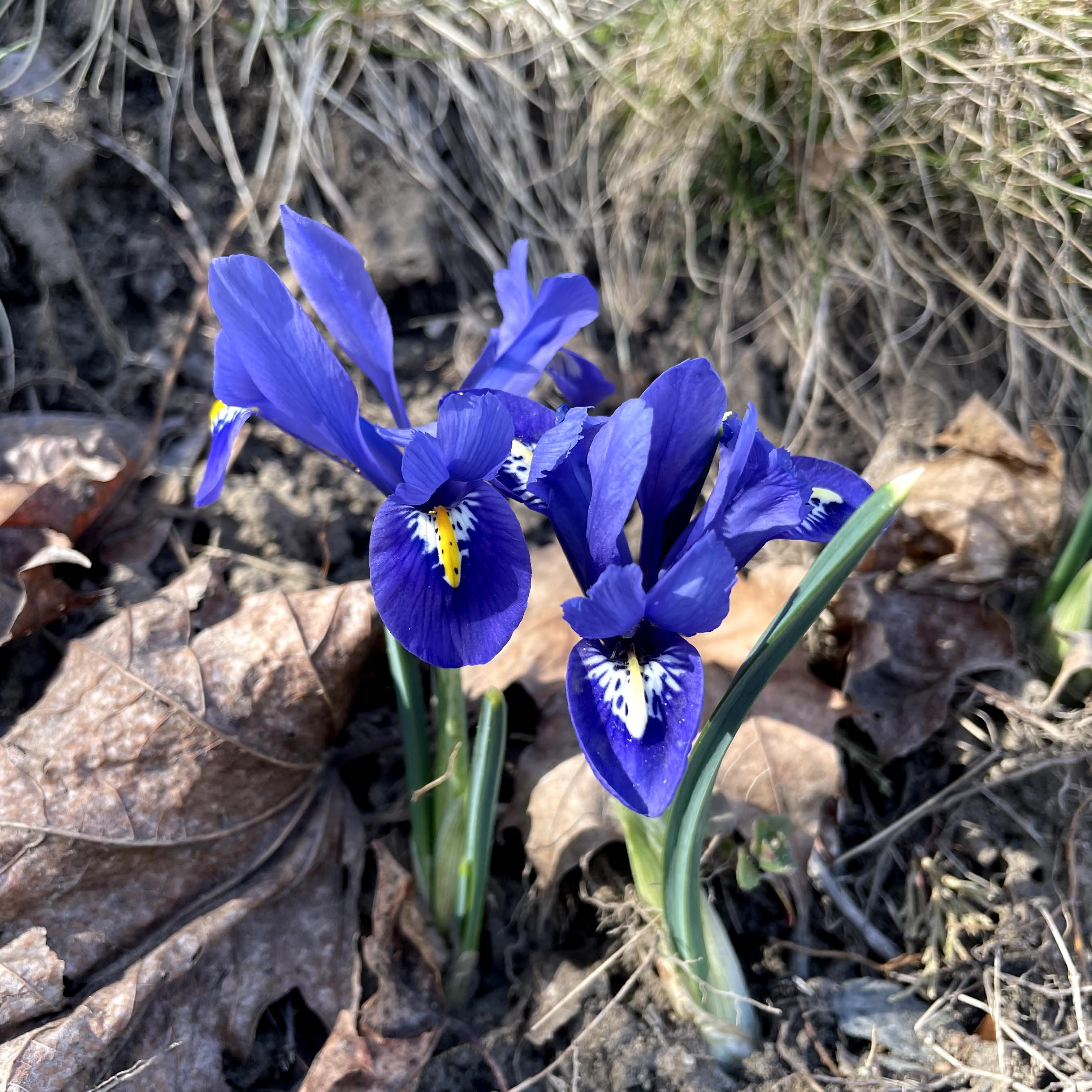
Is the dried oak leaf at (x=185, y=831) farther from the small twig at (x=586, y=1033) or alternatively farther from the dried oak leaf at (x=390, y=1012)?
the small twig at (x=586, y=1033)

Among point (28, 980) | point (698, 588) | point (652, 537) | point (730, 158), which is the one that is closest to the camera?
point (698, 588)

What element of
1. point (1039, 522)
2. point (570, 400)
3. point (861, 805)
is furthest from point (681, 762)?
point (1039, 522)

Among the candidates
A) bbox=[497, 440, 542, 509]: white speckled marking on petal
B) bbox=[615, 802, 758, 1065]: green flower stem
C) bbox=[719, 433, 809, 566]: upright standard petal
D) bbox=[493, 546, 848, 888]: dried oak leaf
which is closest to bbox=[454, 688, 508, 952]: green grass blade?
bbox=[493, 546, 848, 888]: dried oak leaf

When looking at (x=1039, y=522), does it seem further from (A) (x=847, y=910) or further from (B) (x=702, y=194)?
(B) (x=702, y=194)

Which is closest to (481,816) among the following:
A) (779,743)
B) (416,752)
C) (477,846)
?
(477,846)

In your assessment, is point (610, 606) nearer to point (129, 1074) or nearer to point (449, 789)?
point (449, 789)

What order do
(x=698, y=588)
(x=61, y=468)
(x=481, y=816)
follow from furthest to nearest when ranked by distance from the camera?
(x=61, y=468) → (x=481, y=816) → (x=698, y=588)
